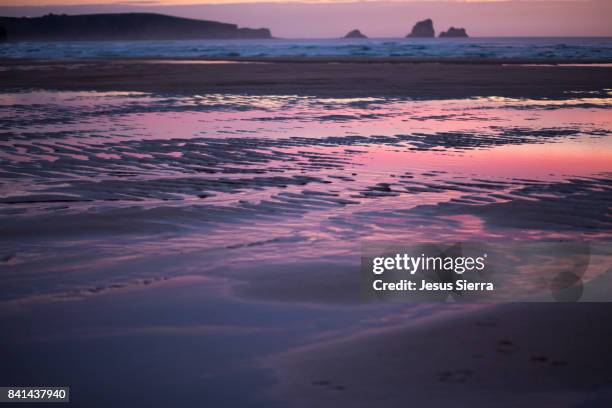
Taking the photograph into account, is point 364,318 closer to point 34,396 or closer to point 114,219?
point 34,396

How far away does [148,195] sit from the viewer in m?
7.12

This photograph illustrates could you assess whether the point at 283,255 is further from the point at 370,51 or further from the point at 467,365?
the point at 370,51

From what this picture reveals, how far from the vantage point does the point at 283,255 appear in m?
5.04

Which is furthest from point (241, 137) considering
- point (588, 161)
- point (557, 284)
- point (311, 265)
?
point (557, 284)

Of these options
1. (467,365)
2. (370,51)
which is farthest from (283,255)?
(370,51)

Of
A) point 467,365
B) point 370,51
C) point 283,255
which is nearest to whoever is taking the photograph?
point 467,365

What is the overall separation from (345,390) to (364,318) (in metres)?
0.88

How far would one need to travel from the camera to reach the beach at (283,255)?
305 cm

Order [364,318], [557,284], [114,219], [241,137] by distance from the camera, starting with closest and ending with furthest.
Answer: [364,318]
[557,284]
[114,219]
[241,137]

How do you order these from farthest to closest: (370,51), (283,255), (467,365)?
(370,51)
(283,255)
(467,365)

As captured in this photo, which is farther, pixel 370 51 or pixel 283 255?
pixel 370 51

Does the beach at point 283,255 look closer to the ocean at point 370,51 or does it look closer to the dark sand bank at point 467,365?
the dark sand bank at point 467,365

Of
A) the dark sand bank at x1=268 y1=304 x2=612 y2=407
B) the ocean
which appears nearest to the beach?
the dark sand bank at x1=268 y1=304 x2=612 y2=407

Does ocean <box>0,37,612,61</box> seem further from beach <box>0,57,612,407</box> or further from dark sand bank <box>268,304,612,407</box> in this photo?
dark sand bank <box>268,304,612,407</box>
